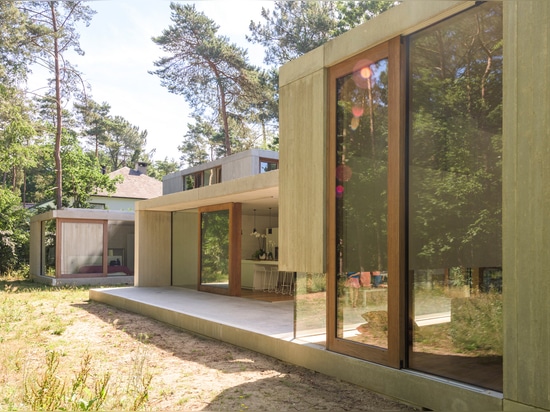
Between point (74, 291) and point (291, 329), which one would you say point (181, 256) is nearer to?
point (74, 291)

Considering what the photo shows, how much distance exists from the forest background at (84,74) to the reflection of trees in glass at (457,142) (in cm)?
1693

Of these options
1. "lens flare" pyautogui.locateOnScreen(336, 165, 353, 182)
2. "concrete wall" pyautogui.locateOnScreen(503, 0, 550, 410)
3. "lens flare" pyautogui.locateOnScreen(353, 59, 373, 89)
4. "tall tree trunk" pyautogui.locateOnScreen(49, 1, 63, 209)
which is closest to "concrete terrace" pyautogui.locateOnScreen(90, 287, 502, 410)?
"concrete wall" pyautogui.locateOnScreen(503, 0, 550, 410)

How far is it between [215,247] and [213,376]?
703 cm

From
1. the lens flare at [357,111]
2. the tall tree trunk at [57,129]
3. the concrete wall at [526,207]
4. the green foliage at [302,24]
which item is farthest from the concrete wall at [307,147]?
the tall tree trunk at [57,129]

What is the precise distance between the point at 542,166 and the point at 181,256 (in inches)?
508

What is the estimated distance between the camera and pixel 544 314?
131 inches

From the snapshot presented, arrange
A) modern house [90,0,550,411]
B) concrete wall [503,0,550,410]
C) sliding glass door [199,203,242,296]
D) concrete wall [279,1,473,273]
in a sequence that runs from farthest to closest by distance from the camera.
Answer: sliding glass door [199,203,242,296] → concrete wall [279,1,473,273] → modern house [90,0,550,411] → concrete wall [503,0,550,410]

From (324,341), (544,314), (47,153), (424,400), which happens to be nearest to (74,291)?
(47,153)

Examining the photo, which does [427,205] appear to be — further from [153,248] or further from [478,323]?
[153,248]

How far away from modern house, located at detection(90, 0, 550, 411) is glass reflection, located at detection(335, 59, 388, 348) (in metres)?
0.02

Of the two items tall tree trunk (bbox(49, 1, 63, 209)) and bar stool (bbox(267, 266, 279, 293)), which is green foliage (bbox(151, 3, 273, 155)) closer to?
tall tree trunk (bbox(49, 1, 63, 209))

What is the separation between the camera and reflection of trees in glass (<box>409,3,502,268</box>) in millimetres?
4047

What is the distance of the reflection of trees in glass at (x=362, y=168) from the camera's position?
4891 mm

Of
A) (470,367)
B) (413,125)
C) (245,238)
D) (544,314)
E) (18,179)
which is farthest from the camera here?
(18,179)
